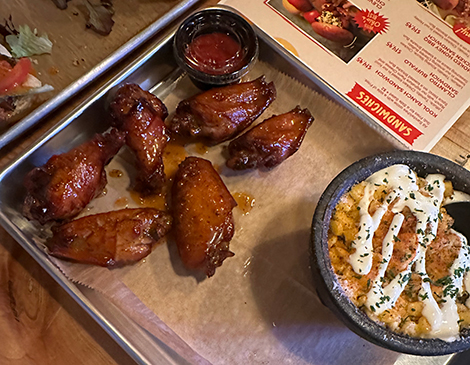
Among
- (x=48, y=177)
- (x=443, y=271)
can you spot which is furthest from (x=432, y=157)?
(x=48, y=177)

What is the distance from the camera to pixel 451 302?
1089 millimetres

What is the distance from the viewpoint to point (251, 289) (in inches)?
50.6

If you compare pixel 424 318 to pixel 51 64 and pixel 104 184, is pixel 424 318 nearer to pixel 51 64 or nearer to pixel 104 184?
pixel 104 184

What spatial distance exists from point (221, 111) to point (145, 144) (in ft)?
0.89

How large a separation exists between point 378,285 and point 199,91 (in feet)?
2.94

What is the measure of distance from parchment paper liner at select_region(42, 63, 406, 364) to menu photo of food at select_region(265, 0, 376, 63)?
375 mm

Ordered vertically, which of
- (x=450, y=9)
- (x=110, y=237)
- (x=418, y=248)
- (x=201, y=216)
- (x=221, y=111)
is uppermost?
(x=450, y=9)

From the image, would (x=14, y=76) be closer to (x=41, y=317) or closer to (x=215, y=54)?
(x=215, y=54)

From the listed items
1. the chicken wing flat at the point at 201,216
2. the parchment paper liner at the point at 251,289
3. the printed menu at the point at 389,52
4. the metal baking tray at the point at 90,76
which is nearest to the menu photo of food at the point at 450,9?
the printed menu at the point at 389,52

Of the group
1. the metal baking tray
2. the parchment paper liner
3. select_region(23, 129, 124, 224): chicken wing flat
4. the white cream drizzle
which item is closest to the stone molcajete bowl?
the white cream drizzle

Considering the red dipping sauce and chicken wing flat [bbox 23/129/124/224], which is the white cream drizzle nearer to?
the red dipping sauce

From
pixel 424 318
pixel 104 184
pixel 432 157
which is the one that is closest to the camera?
pixel 424 318

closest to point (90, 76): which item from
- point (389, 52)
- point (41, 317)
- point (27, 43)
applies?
point (27, 43)

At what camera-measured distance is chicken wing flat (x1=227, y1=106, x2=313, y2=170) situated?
53.4 inches
